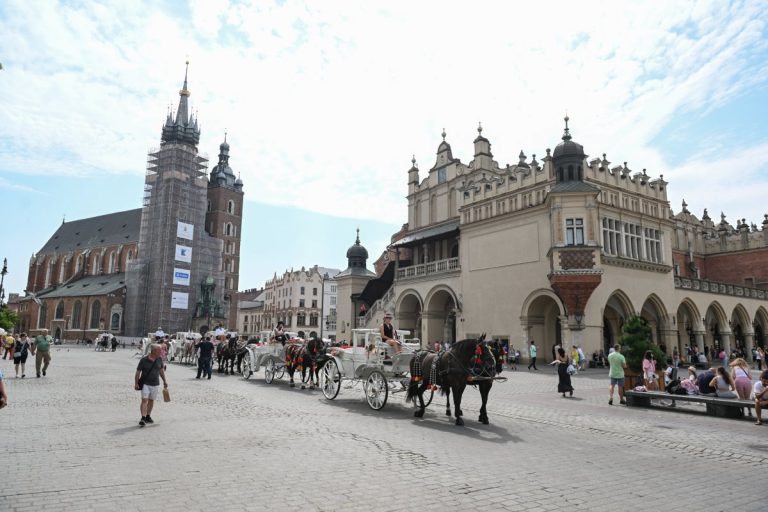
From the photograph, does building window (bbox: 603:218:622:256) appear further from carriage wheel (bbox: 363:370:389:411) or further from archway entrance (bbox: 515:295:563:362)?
carriage wheel (bbox: 363:370:389:411)

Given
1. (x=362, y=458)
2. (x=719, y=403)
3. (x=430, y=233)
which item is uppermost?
(x=430, y=233)

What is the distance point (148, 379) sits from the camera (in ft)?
32.1

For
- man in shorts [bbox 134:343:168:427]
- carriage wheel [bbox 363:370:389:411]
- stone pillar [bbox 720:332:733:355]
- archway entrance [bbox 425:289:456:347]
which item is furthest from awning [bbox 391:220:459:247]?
man in shorts [bbox 134:343:168:427]

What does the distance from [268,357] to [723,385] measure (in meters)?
14.2

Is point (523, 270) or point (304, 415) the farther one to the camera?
point (523, 270)

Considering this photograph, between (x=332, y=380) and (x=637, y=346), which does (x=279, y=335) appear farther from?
(x=637, y=346)

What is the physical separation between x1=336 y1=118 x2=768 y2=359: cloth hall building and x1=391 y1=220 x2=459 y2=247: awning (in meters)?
0.14

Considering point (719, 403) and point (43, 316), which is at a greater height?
point (43, 316)

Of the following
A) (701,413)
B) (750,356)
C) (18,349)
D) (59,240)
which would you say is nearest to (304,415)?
(701,413)

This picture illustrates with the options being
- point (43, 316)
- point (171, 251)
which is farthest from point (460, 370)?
point (43, 316)

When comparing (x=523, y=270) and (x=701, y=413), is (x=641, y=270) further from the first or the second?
(x=701, y=413)

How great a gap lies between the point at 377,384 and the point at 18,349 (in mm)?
14707

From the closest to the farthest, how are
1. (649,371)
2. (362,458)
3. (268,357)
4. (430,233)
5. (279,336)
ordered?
(362,458), (649,371), (268,357), (279,336), (430,233)

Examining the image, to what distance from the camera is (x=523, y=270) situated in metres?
30.8
